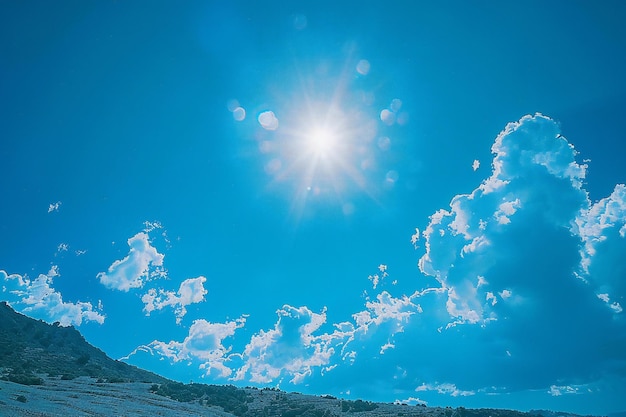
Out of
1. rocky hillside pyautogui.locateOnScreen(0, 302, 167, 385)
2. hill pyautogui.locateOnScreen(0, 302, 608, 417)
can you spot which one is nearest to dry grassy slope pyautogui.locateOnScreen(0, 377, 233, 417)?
hill pyautogui.locateOnScreen(0, 302, 608, 417)

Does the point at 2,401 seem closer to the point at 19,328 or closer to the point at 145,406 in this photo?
the point at 145,406

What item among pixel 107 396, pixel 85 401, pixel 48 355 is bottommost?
pixel 85 401

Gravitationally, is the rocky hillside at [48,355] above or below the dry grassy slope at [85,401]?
above

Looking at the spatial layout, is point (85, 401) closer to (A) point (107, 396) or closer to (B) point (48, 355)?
(A) point (107, 396)

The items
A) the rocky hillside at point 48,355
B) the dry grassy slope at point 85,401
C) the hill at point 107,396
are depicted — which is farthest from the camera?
the rocky hillside at point 48,355

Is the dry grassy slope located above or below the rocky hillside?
below

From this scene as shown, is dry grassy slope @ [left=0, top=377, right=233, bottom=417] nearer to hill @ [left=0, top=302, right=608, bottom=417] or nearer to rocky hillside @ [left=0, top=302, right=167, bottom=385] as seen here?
hill @ [left=0, top=302, right=608, bottom=417]

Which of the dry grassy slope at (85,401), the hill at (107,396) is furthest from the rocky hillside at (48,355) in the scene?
the dry grassy slope at (85,401)

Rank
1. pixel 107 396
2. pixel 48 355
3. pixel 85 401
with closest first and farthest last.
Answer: pixel 85 401
pixel 107 396
pixel 48 355

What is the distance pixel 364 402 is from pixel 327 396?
10763mm

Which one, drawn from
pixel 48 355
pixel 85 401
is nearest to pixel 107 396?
pixel 85 401

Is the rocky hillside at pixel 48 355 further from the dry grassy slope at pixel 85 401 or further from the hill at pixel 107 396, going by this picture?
the dry grassy slope at pixel 85 401

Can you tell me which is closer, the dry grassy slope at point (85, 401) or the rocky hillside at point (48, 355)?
the dry grassy slope at point (85, 401)

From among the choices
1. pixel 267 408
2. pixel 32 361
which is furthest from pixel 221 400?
pixel 32 361
